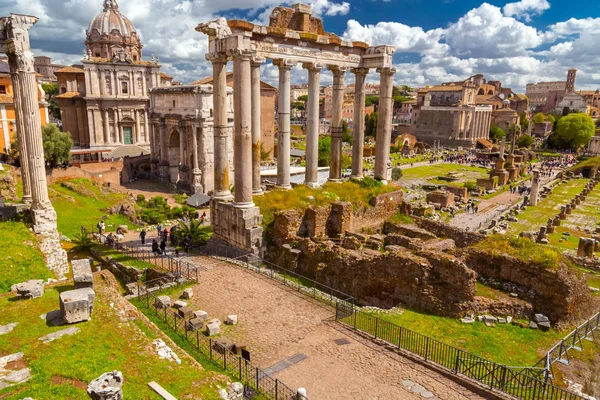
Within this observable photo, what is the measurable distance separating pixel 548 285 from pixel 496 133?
10367 cm

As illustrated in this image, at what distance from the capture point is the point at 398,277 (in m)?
13.5

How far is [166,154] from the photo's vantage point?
148 ft

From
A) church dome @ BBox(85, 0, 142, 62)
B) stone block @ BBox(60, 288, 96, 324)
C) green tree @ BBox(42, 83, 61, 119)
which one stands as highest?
church dome @ BBox(85, 0, 142, 62)

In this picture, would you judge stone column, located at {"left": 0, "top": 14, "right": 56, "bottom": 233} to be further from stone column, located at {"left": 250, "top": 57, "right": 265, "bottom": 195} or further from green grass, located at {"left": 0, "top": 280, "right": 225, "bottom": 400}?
green grass, located at {"left": 0, "top": 280, "right": 225, "bottom": 400}

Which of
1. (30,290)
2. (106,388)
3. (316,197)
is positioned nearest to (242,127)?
(316,197)

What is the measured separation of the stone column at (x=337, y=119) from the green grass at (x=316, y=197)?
1.15 meters

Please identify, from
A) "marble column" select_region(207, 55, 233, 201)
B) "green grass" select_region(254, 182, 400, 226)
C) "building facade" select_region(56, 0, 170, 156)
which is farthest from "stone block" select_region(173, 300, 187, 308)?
"building facade" select_region(56, 0, 170, 156)

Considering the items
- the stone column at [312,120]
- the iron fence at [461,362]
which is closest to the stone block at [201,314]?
the iron fence at [461,362]

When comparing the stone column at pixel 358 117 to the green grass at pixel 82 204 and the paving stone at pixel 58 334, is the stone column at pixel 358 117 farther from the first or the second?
the paving stone at pixel 58 334

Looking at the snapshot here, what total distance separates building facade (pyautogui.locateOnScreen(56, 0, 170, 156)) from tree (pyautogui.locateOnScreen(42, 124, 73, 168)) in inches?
493

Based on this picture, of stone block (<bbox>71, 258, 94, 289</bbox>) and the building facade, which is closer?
stone block (<bbox>71, 258, 94, 289</bbox>)

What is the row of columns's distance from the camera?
1659 cm

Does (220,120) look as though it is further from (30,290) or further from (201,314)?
(30,290)

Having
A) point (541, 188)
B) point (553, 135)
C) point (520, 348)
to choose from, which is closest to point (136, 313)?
point (520, 348)
